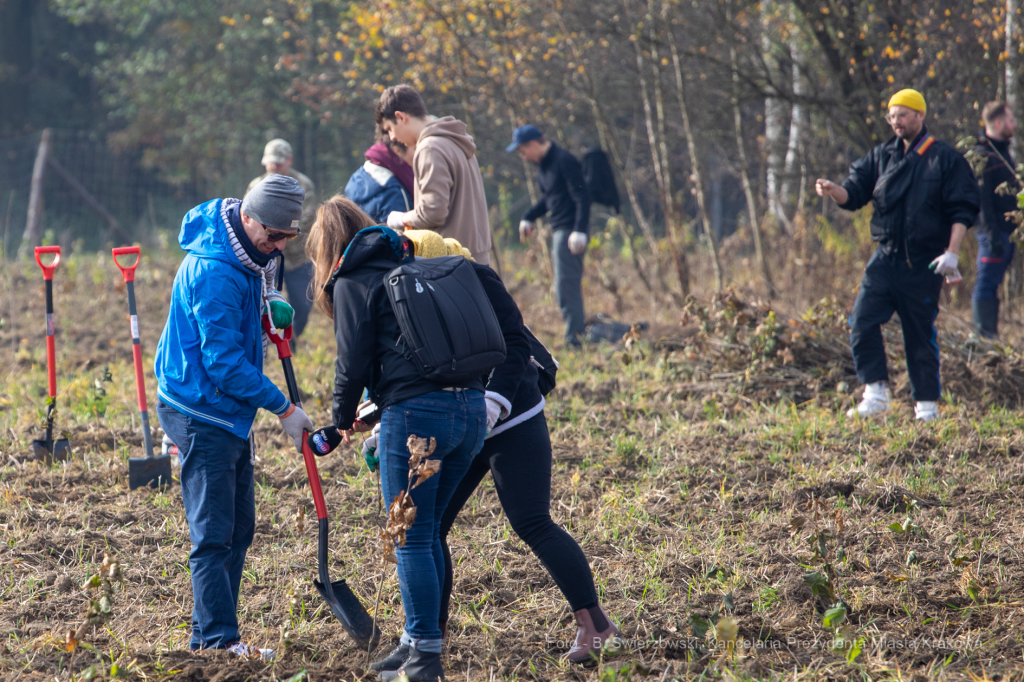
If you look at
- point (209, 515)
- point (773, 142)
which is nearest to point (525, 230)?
Result: point (773, 142)

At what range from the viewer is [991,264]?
6742mm

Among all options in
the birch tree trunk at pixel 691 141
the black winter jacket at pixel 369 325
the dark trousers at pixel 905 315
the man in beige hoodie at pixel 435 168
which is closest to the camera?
the black winter jacket at pixel 369 325

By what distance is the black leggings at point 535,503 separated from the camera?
2896 millimetres

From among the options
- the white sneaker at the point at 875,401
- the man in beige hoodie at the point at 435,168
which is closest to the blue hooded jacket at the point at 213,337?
the man in beige hoodie at the point at 435,168

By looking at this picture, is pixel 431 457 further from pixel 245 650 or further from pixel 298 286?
pixel 298 286

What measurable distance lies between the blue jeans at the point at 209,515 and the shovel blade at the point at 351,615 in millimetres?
320

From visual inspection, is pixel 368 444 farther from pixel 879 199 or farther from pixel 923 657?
pixel 879 199

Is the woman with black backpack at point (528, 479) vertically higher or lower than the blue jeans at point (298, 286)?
lower

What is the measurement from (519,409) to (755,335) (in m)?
3.64

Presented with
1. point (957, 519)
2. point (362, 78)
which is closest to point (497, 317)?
point (957, 519)

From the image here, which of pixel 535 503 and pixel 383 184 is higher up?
pixel 383 184

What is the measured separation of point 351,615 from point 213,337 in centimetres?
105

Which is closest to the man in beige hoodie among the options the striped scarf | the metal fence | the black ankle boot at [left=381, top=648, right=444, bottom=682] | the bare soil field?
the bare soil field

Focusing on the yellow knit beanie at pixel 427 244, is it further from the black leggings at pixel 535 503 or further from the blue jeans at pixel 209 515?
the blue jeans at pixel 209 515
